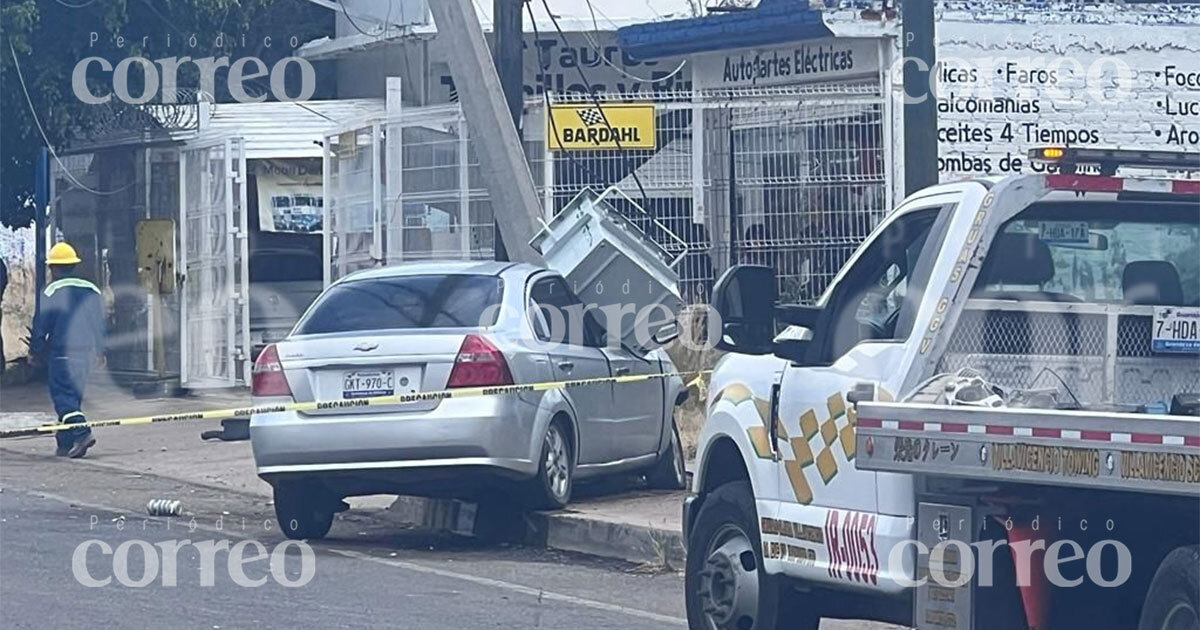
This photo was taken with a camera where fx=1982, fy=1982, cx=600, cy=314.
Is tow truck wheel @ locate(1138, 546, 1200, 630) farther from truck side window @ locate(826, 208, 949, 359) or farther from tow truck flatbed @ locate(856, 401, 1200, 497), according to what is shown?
truck side window @ locate(826, 208, 949, 359)

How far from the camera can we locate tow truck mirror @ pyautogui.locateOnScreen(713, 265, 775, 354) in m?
6.97

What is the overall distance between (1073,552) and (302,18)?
74.0 ft

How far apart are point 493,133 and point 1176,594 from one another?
337 inches

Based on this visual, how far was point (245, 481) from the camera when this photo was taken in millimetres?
14727

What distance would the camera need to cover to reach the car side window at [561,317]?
1165cm

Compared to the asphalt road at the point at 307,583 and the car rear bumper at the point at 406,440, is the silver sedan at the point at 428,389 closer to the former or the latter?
the car rear bumper at the point at 406,440

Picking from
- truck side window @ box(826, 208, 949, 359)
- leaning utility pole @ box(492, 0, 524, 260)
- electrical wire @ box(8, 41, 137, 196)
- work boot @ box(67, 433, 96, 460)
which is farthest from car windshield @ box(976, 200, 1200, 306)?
electrical wire @ box(8, 41, 137, 196)

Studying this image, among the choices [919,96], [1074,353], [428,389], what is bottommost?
[428,389]

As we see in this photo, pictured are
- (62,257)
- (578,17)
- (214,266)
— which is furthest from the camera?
(578,17)

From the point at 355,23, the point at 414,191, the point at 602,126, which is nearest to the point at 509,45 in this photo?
the point at 602,126

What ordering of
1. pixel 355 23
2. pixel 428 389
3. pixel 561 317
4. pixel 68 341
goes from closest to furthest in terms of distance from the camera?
pixel 428 389 < pixel 561 317 < pixel 68 341 < pixel 355 23

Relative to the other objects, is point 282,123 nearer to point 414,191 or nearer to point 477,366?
point 414,191

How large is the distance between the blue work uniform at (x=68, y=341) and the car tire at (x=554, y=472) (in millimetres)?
6390

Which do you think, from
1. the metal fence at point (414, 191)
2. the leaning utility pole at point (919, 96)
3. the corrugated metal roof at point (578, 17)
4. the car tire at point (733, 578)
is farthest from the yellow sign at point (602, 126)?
the car tire at point (733, 578)
